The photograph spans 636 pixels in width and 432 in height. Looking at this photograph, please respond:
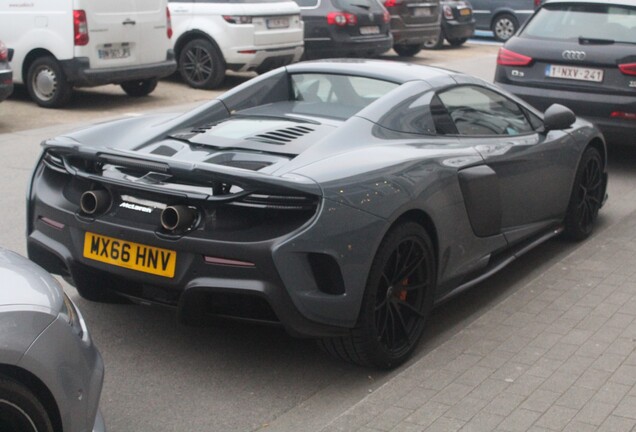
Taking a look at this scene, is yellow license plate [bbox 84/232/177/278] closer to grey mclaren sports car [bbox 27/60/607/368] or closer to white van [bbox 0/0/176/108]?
grey mclaren sports car [bbox 27/60/607/368]

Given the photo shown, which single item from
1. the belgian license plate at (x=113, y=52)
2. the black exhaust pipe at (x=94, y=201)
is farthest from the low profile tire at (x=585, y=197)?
the belgian license plate at (x=113, y=52)

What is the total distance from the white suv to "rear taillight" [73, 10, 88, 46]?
2.74 m

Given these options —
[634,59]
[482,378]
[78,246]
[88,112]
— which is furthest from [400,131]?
[88,112]

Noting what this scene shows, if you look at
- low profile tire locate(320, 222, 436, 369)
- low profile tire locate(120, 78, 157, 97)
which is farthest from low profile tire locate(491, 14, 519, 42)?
low profile tire locate(320, 222, 436, 369)

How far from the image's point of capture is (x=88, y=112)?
13.2 m

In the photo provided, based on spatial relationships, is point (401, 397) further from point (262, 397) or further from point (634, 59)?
point (634, 59)

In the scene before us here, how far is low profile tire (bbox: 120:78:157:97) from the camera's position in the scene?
47.9 feet

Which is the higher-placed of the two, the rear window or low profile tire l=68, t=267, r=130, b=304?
the rear window

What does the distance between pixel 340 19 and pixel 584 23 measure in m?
7.67

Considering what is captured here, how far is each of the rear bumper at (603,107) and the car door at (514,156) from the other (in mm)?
2752

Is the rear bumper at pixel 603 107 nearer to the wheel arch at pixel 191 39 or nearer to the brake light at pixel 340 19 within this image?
the wheel arch at pixel 191 39

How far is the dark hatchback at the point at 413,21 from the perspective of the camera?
782 inches

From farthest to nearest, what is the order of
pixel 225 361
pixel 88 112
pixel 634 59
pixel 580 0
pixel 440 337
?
pixel 88 112 < pixel 580 0 < pixel 634 59 < pixel 440 337 < pixel 225 361

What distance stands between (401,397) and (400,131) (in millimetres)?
1517
